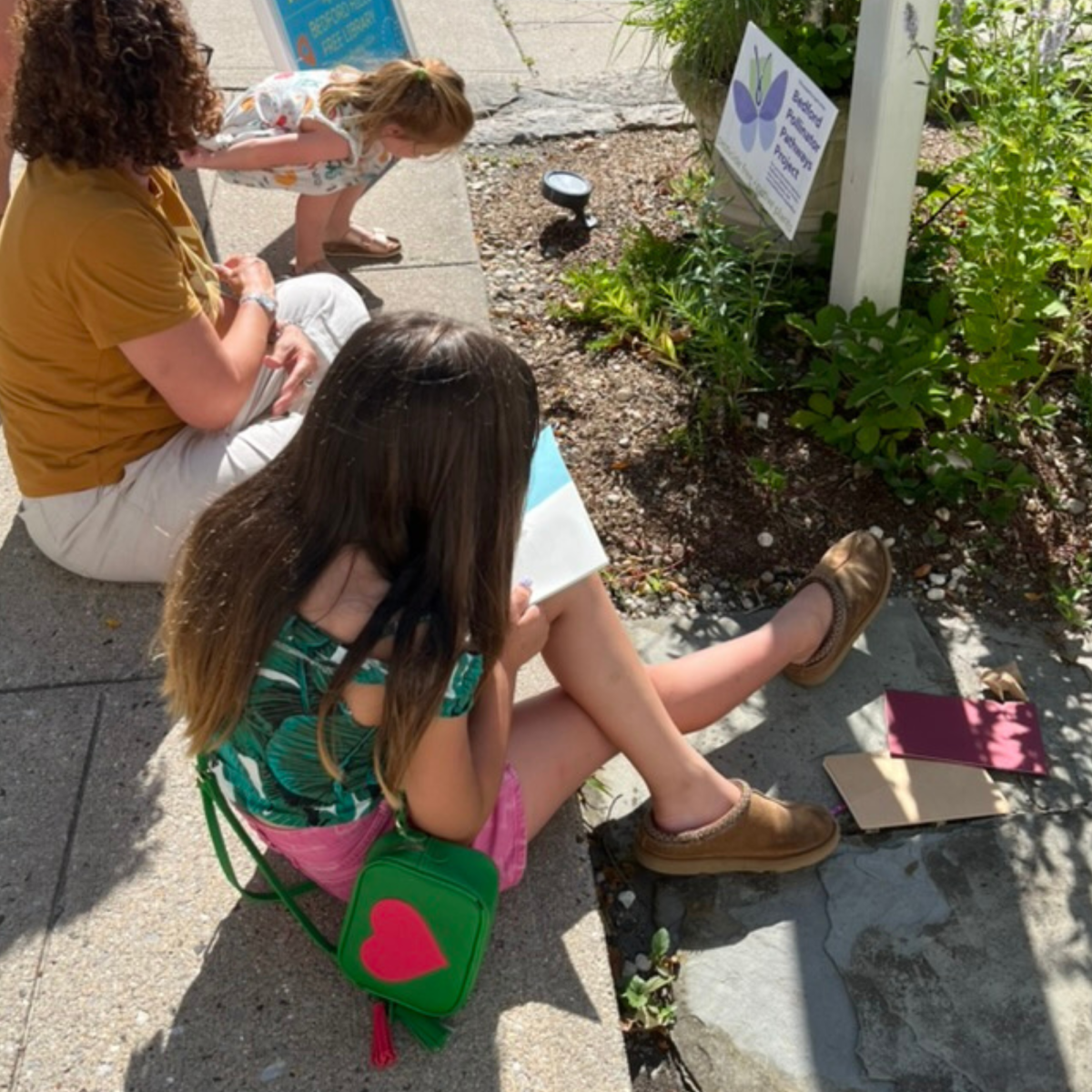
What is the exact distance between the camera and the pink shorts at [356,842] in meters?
1.92

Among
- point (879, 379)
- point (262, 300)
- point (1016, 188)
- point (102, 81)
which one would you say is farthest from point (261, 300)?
point (1016, 188)

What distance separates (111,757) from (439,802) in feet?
2.99

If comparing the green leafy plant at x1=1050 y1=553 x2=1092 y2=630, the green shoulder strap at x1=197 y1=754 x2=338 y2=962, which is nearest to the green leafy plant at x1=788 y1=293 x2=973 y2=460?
the green leafy plant at x1=1050 y1=553 x2=1092 y2=630

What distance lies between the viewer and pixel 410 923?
1.81 metres

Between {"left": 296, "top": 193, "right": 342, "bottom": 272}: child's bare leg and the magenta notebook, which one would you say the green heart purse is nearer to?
the magenta notebook

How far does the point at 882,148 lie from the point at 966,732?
1.37 metres

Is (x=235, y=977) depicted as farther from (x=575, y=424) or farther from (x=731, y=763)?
(x=575, y=424)

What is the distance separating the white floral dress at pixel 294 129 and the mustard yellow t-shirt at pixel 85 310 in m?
0.97

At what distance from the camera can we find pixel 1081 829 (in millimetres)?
2422

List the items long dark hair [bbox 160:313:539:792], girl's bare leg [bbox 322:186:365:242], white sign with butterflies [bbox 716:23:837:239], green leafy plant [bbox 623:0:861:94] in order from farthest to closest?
girl's bare leg [bbox 322:186:365:242] < green leafy plant [bbox 623:0:861:94] < white sign with butterflies [bbox 716:23:837:239] < long dark hair [bbox 160:313:539:792]

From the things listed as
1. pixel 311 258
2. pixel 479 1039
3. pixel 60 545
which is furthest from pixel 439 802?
pixel 311 258

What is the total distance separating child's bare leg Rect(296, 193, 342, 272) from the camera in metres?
3.69

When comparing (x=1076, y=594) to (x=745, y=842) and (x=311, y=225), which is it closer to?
(x=745, y=842)

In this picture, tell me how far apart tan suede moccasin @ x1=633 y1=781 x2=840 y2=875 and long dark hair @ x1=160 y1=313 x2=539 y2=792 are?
0.74 metres
